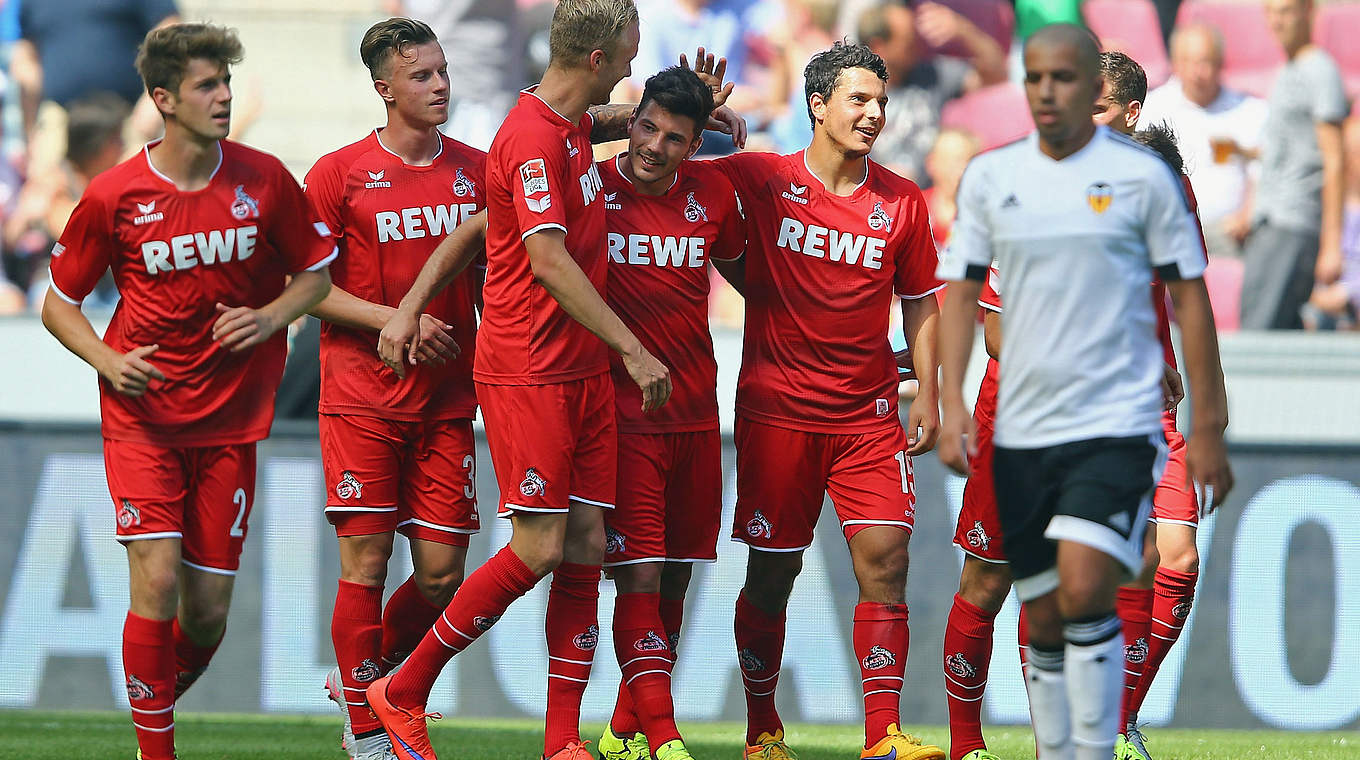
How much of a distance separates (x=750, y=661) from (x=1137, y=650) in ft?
4.71

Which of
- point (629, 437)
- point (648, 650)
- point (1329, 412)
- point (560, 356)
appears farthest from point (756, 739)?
point (1329, 412)

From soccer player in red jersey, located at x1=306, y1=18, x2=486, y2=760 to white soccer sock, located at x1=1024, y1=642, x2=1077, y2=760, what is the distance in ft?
7.91

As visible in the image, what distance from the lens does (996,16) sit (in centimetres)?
1211

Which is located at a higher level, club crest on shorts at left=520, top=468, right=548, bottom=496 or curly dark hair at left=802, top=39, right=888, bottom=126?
curly dark hair at left=802, top=39, right=888, bottom=126

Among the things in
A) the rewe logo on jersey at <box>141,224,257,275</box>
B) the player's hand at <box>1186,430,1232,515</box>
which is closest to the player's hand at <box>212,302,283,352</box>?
the rewe logo on jersey at <box>141,224,257,275</box>

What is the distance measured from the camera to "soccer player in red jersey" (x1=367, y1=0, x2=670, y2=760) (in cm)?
537

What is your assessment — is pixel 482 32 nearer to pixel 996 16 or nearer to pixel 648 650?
pixel 996 16

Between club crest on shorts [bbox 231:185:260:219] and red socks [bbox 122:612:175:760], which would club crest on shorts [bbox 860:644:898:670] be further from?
club crest on shorts [bbox 231:185:260:219]

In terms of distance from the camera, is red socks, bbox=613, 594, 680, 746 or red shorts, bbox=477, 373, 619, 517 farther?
red socks, bbox=613, 594, 680, 746

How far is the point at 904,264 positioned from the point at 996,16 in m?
6.65

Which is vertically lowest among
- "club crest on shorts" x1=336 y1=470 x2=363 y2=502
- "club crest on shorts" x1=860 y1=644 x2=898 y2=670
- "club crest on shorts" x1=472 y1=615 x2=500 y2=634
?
"club crest on shorts" x1=860 y1=644 x2=898 y2=670

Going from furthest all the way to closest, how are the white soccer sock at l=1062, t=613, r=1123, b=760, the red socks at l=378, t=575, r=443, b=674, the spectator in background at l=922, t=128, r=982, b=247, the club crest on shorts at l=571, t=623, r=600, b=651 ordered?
the spectator in background at l=922, t=128, r=982, b=247 → the red socks at l=378, t=575, r=443, b=674 → the club crest on shorts at l=571, t=623, r=600, b=651 → the white soccer sock at l=1062, t=613, r=1123, b=760

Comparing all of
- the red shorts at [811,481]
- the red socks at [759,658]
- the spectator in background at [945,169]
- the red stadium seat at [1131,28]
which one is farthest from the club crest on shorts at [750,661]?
the red stadium seat at [1131,28]

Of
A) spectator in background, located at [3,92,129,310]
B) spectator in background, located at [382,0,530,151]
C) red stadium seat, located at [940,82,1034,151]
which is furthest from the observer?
spectator in background, located at [382,0,530,151]
